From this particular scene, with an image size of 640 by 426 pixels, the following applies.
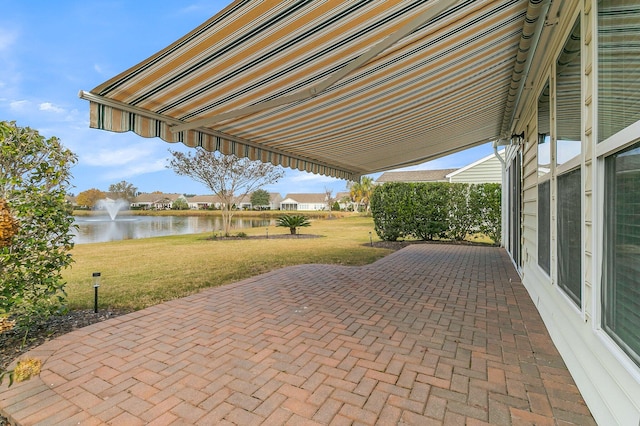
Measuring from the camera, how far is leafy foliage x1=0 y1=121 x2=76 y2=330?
3.35m

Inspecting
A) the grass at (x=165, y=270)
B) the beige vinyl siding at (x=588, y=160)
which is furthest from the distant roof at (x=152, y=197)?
the beige vinyl siding at (x=588, y=160)

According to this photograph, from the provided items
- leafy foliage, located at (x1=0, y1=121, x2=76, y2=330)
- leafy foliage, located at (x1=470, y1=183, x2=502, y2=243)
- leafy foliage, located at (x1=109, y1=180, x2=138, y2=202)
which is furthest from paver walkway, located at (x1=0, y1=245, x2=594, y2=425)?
leafy foliage, located at (x1=109, y1=180, x2=138, y2=202)

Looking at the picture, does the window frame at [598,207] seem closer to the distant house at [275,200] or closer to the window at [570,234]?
the window at [570,234]

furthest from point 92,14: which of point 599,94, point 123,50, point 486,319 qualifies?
point 486,319

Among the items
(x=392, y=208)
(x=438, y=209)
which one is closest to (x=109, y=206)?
(x=392, y=208)

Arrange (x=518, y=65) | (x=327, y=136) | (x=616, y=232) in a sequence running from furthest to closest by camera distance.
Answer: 1. (x=327, y=136)
2. (x=518, y=65)
3. (x=616, y=232)

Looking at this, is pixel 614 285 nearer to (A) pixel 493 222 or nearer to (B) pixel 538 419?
(B) pixel 538 419

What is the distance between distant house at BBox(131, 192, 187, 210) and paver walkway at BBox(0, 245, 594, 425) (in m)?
88.6

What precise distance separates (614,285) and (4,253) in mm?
5328

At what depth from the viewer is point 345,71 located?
2.98 metres

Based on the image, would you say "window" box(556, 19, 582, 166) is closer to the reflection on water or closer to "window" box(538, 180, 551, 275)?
"window" box(538, 180, 551, 275)

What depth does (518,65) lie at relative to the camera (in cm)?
370

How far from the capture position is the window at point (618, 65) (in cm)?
159

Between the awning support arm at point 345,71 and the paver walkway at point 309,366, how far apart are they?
107 inches
